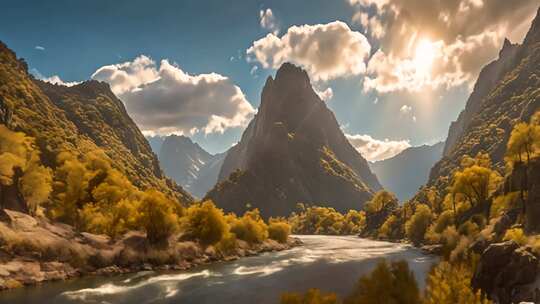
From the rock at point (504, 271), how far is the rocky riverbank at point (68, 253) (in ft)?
189

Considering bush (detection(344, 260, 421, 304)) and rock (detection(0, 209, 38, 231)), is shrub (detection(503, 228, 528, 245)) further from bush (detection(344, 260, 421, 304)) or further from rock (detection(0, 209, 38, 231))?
rock (detection(0, 209, 38, 231))

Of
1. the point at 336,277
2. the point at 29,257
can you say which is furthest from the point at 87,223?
the point at 336,277

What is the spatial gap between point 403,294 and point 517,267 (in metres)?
15.3

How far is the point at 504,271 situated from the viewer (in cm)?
3744

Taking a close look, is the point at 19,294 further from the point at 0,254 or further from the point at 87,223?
the point at 87,223

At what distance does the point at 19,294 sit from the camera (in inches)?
2005

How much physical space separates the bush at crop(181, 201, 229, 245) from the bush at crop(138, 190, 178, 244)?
11.6 metres

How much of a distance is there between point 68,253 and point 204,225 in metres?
36.3

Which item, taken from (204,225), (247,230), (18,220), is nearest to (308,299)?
(18,220)

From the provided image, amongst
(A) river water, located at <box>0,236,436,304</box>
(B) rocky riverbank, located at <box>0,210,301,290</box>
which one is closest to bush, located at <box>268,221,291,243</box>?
(B) rocky riverbank, located at <box>0,210,301,290</box>

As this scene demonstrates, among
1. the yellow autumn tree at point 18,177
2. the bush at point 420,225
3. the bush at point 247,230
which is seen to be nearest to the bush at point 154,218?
the yellow autumn tree at point 18,177

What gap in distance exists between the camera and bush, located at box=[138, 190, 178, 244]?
280 ft

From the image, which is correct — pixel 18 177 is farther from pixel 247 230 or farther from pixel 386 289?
pixel 386 289

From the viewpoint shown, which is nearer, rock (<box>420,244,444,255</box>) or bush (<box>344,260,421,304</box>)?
bush (<box>344,260,421,304</box>)
